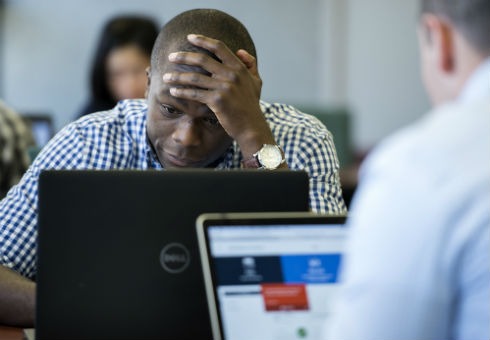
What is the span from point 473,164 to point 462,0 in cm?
17

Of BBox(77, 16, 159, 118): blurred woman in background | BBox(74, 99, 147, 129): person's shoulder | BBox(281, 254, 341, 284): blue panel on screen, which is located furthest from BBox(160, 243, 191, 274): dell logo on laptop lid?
BBox(77, 16, 159, 118): blurred woman in background

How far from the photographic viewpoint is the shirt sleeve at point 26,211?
1.74 m

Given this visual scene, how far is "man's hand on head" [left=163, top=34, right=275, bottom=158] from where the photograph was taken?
68.1 inches

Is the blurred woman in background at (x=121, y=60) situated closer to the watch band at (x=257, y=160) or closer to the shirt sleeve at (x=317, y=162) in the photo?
the shirt sleeve at (x=317, y=162)

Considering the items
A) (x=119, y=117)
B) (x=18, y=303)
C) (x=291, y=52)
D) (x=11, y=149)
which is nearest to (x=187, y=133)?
(x=119, y=117)

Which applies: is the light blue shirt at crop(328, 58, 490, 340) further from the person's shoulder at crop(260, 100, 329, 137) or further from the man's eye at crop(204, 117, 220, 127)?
the person's shoulder at crop(260, 100, 329, 137)

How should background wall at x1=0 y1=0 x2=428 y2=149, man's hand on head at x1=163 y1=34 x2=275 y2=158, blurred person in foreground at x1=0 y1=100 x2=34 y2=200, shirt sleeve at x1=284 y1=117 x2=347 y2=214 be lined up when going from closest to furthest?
man's hand on head at x1=163 y1=34 x2=275 y2=158, shirt sleeve at x1=284 y1=117 x2=347 y2=214, blurred person in foreground at x1=0 y1=100 x2=34 y2=200, background wall at x1=0 y1=0 x2=428 y2=149

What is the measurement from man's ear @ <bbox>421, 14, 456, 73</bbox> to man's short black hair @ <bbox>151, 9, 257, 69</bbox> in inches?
32.3

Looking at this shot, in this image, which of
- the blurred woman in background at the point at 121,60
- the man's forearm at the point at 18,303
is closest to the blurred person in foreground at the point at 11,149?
the blurred woman in background at the point at 121,60

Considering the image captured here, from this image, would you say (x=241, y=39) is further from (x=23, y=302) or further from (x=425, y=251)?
(x=425, y=251)

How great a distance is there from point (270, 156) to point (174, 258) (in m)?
0.52

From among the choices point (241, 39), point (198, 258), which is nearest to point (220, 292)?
point (198, 258)

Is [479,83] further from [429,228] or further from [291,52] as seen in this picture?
[291,52]

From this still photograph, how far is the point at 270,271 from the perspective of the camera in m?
1.25
